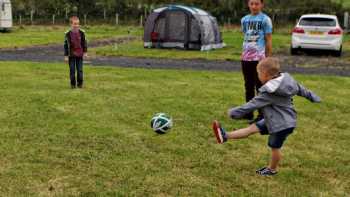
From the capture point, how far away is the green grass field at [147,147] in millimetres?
5289

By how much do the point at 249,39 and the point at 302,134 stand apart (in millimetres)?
1806

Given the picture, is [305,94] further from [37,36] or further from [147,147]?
[37,36]

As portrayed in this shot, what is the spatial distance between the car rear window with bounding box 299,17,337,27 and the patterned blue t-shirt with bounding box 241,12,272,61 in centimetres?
1406

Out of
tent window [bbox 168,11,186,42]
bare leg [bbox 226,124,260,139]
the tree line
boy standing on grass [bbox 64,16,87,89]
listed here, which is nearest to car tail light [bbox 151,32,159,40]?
tent window [bbox 168,11,186,42]

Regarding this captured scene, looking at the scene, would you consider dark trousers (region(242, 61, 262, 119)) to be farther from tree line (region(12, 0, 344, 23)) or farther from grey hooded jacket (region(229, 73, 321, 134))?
tree line (region(12, 0, 344, 23))

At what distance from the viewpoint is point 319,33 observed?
70.5ft

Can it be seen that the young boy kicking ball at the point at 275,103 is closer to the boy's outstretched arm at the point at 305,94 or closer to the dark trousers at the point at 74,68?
the boy's outstretched arm at the point at 305,94

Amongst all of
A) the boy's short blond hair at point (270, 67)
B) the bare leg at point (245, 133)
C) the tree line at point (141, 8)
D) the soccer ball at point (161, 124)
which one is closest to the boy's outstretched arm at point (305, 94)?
the boy's short blond hair at point (270, 67)

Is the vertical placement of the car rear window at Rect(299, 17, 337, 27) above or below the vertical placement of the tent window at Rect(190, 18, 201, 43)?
above

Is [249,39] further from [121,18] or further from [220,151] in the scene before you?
[121,18]

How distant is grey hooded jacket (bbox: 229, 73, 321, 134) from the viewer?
216 inches

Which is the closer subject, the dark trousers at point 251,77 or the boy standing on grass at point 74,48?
the dark trousers at point 251,77

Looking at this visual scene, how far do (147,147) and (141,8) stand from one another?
4703 centimetres

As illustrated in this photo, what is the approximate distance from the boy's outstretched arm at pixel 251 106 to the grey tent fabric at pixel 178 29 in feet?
61.7
